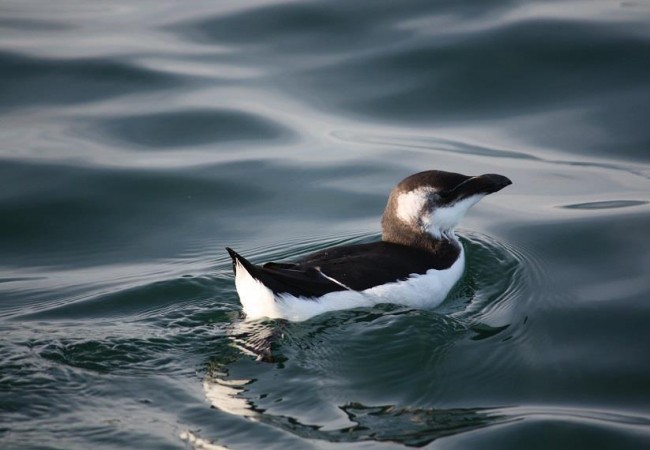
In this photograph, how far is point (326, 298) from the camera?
22.3ft

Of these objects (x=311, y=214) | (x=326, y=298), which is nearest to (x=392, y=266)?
(x=326, y=298)

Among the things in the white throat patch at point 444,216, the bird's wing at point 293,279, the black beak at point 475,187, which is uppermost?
the black beak at point 475,187

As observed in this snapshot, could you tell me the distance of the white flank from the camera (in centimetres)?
672

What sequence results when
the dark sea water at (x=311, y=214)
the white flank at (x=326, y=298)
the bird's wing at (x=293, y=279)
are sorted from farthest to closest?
1. the white flank at (x=326, y=298)
2. the bird's wing at (x=293, y=279)
3. the dark sea water at (x=311, y=214)

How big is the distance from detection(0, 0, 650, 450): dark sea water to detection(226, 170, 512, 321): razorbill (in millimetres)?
162

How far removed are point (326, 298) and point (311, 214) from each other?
256cm

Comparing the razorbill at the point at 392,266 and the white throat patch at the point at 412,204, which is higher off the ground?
the white throat patch at the point at 412,204

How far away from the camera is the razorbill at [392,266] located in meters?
6.72

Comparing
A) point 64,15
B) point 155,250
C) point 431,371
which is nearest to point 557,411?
point 431,371

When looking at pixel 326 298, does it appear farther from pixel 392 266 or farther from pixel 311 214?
pixel 311 214

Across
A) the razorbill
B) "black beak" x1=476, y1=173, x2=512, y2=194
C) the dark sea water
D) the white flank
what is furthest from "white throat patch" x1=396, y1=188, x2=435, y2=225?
the dark sea water

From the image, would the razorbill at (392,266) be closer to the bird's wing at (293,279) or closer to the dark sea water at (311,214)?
the bird's wing at (293,279)

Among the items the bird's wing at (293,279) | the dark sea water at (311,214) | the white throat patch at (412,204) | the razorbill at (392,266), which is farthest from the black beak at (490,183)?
the bird's wing at (293,279)

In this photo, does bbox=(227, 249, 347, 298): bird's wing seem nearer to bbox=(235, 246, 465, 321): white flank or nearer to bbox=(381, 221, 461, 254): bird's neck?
bbox=(235, 246, 465, 321): white flank
